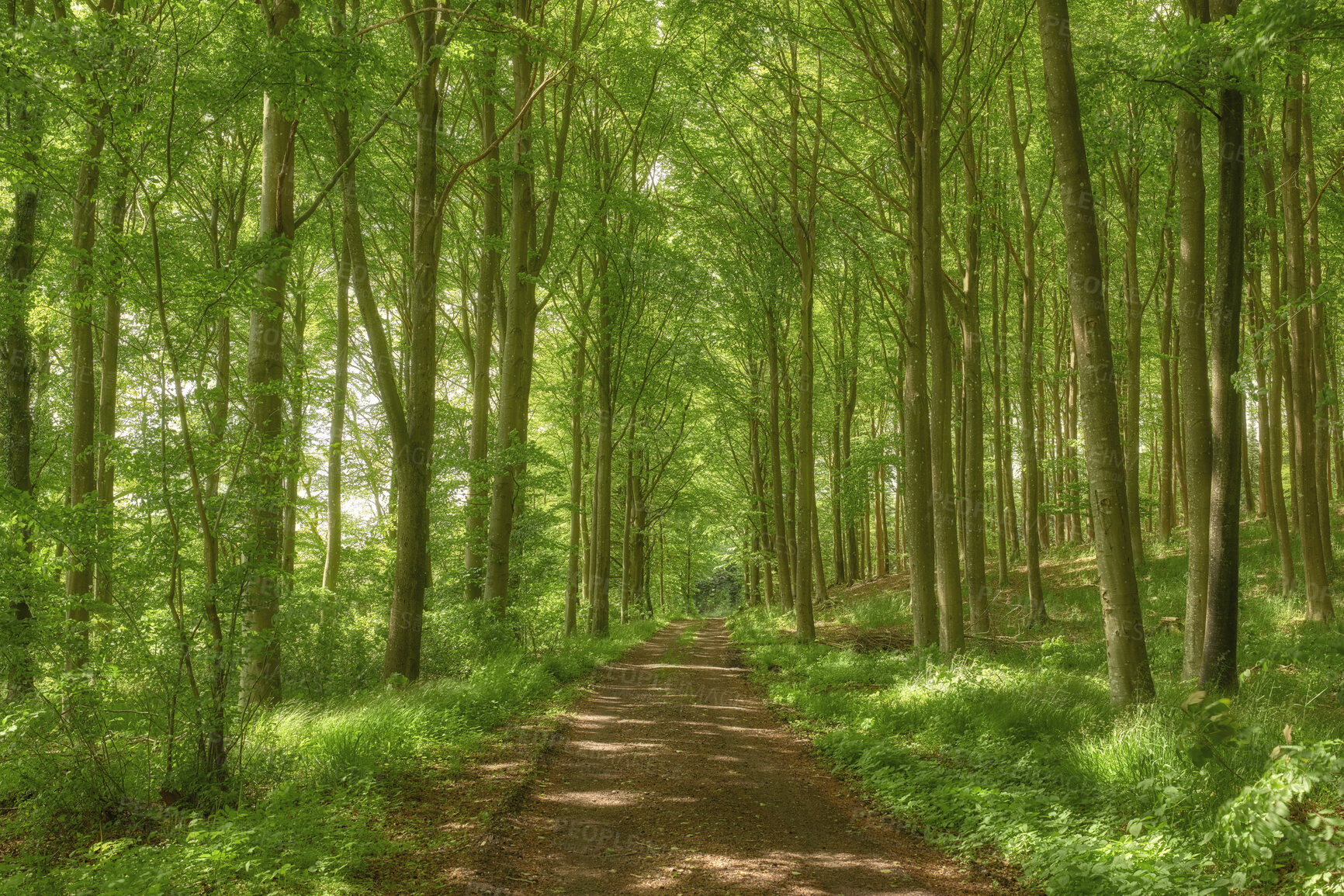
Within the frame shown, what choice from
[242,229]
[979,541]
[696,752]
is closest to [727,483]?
[979,541]

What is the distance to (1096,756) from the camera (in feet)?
16.8

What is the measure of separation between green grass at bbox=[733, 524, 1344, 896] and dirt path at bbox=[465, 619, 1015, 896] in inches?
17.7

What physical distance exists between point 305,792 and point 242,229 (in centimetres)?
1664

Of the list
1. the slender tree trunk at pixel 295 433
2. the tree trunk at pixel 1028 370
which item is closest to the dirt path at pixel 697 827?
the slender tree trunk at pixel 295 433

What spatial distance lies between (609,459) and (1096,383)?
466 inches

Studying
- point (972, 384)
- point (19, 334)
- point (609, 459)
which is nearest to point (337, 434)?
point (19, 334)

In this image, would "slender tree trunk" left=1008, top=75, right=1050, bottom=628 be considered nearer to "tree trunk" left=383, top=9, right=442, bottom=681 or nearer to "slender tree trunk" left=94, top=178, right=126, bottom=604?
"tree trunk" left=383, top=9, right=442, bottom=681

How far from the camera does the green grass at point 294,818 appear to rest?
370cm

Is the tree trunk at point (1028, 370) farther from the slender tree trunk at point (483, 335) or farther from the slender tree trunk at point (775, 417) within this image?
the slender tree trunk at point (483, 335)

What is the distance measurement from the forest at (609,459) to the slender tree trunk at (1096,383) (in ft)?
0.15

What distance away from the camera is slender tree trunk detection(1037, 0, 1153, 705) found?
6.61m

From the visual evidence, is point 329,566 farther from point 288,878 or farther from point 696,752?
point 288,878

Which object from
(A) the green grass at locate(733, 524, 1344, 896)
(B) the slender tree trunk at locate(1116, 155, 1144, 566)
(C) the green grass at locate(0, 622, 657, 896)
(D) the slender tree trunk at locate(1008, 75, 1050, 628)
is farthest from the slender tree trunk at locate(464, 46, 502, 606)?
(B) the slender tree trunk at locate(1116, 155, 1144, 566)

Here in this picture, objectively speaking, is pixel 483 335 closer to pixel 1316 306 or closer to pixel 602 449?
pixel 602 449
